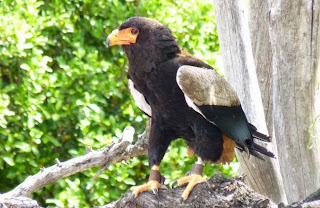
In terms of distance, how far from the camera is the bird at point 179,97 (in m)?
3.78

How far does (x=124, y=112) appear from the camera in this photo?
563cm

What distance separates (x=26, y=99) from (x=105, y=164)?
1.11 m

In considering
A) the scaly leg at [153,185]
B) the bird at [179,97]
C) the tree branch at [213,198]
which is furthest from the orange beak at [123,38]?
the tree branch at [213,198]

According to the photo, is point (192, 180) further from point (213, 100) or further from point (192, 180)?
point (213, 100)

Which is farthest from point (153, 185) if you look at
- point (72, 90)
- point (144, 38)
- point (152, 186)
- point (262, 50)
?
point (72, 90)

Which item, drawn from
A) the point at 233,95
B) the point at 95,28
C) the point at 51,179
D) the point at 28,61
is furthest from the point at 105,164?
the point at 95,28

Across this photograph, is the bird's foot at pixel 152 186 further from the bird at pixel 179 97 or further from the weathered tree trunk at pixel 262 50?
the weathered tree trunk at pixel 262 50

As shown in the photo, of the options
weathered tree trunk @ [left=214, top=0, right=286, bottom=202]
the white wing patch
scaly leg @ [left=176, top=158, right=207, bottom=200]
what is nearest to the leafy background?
weathered tree trunk @ [left=214, top=0, right=286, bottom=202]

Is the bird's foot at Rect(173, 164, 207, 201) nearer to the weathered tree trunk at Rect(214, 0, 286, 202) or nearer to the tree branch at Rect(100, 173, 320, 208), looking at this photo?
the tree branch at Rect(100, 173, 320, 208)

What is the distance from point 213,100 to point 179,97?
18 centimetres

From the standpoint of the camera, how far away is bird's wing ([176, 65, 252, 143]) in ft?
12.3

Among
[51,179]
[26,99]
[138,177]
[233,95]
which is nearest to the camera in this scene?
[233,95]

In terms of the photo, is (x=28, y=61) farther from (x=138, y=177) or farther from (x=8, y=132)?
(x=138, y=177)

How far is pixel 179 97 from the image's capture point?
3830 millimetres
